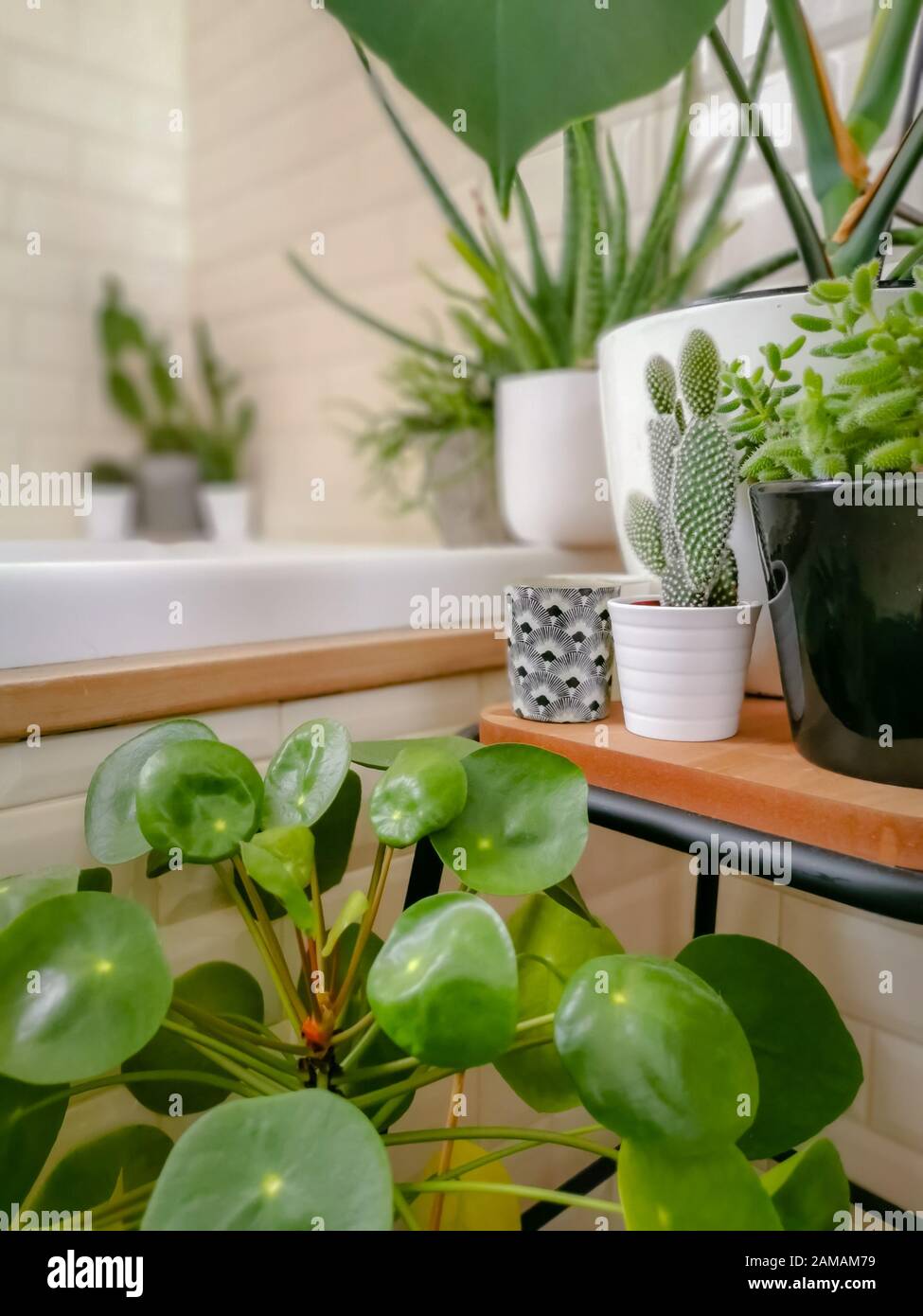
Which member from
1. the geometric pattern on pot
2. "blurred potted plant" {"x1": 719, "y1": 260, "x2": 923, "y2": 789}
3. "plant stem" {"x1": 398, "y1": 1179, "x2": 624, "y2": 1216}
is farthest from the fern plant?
"plant stem" {"x1": 398, "y1": 1179, "x2": 624, "y2": 1216}

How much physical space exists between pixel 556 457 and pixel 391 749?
48 centimetres

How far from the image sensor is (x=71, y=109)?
1.73m

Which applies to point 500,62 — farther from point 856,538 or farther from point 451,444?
point 451,444

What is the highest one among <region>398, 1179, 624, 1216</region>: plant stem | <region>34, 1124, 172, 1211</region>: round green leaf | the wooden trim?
the wooden trim

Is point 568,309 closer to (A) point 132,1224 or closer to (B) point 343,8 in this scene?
(B) point 343,8

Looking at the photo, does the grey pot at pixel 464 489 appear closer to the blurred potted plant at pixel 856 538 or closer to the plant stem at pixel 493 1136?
the blurred potted plant at pixel 856 538

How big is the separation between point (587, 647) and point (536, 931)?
185 mm

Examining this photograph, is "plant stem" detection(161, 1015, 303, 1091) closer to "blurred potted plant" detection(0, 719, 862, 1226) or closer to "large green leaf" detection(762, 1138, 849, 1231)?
"blurred potted plant" detection(0, 719, 862, 1226)

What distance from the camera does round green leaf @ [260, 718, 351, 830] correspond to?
1.40 ft

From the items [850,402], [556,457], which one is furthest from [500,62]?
[556,457]

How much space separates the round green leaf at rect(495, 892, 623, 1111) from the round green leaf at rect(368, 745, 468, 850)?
5.7 inches

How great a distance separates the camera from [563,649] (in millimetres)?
539

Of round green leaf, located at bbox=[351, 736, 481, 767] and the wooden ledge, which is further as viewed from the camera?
round green leaf, located at bbox=[351, 736, 481, 767]
